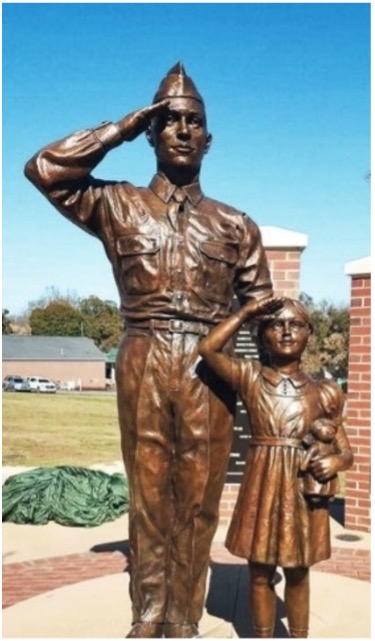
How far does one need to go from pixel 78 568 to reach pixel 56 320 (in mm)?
50237

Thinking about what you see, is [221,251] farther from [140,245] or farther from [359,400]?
[359,400]

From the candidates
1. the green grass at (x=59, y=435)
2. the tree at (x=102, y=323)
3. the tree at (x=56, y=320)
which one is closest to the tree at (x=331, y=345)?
the green grass at (x=59, y=435)

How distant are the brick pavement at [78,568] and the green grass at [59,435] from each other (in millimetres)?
5453

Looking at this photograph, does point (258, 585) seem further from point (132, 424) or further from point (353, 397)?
point (353, 397)

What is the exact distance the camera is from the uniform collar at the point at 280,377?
3180 millimetres

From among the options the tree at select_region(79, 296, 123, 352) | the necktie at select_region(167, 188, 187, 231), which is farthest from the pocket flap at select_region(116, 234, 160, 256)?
the tree at select_region(79, 296, 123, 352)

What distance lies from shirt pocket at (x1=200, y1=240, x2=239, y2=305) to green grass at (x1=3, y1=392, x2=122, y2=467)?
8694 mm

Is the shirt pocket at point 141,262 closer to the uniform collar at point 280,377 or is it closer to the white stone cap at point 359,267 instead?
the uniform collar at point 280,377

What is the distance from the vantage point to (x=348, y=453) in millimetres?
3129

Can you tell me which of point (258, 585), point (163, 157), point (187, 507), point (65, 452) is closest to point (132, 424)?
point (187, 507)

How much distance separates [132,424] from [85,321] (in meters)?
51.8

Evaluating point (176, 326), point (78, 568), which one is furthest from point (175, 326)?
point (78, 568)

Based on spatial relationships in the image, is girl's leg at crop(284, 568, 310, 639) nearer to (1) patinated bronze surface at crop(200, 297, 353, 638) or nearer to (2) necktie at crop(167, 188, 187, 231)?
(1) patinated bronze surface at crop(200, 297, 353, 638)

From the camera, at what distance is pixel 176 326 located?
3160 millimetres
